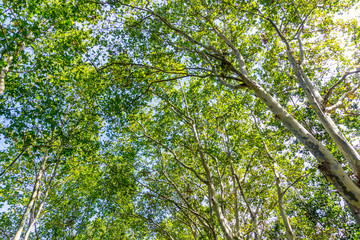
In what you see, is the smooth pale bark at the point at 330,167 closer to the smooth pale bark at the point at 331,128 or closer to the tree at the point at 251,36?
the smooth pale bark at the point at 331,128

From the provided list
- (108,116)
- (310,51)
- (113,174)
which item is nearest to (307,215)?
(310,51)

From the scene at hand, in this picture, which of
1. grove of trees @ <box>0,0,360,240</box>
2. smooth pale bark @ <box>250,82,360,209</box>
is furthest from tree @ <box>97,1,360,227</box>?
smooth pale bark @ <box>250,82,360,209</box>

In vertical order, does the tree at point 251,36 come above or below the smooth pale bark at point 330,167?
above

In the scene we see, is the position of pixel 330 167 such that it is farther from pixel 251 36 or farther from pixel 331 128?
pixel 251 36

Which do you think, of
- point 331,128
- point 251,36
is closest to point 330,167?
point 331,128

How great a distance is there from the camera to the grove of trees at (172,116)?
26.7 feet

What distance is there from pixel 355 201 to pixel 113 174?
1022 centimetres

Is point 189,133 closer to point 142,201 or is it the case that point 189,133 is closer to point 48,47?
point 142,201

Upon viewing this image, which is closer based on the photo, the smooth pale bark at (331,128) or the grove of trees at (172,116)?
the smooth pale bark at (331,128)

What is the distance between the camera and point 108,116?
8.79 m

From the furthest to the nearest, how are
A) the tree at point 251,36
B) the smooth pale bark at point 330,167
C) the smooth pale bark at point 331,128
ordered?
1. the tree at point 251,36
2. the smooth pale bark at point 331,128
3. the smooth pale bark at point 330,167

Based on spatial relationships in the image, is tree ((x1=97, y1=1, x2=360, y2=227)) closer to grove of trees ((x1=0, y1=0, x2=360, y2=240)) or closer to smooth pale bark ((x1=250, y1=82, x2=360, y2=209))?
grove of trees ((x1=0, y1=0, x2=360, y2=240))

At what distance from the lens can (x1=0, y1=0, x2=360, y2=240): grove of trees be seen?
8148 millimetres

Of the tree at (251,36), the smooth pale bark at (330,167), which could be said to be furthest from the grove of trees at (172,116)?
the smooth pale bark at (330,167)
